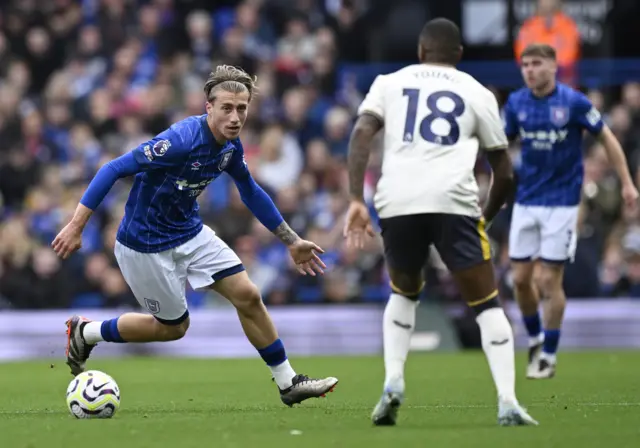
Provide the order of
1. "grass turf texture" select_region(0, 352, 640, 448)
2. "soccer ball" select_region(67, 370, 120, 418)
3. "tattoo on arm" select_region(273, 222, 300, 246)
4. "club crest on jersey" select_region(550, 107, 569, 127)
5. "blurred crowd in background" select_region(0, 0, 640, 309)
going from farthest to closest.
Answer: "blurred crowd in background" select_region(0, 0, 640, 309)
"club crest on jersey" select_region(550, 107, 569, 127)
"tattoo on arm" select_region(273, 222, 300, 246)
"soccer ball" select_region(67, 370, 120, 418)
"grass turf texture" select_region(0, 352, 640, 448)

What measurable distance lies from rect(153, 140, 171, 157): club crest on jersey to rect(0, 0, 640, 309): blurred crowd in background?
8.85 m

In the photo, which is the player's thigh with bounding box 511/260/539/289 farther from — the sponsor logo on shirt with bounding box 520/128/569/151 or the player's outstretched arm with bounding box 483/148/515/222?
the player's outstretched arm with bounding box 483/148/515/222

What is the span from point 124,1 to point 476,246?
15115 mm

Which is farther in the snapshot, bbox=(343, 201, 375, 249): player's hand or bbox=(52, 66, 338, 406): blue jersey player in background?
bbox=(52, 66, 338, 406): blue jersey player in background

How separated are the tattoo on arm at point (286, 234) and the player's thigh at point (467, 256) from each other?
176cm

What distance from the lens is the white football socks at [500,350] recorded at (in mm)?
7328

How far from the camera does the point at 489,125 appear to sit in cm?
755

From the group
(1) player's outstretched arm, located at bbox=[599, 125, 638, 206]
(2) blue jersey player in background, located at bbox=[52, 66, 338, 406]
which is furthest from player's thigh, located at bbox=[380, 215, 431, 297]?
(1) player's outstretched arm, located at bbox=[599, 125, 638, 206]

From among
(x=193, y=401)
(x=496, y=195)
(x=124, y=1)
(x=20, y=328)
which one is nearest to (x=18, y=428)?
(x=193, y=401)

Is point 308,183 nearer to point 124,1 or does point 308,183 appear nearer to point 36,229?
point 36,229

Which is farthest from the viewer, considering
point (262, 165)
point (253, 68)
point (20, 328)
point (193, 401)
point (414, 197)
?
point (253, 68)

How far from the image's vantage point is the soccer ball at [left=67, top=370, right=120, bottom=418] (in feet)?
27.7

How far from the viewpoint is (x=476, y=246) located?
24.6 feet

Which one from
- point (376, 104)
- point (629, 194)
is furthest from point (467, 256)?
point (629, 194)
